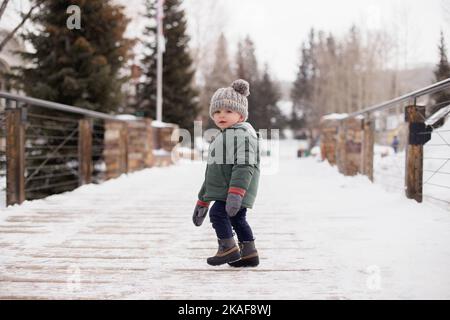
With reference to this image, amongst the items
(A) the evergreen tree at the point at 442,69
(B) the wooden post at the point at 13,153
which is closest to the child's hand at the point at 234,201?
(B) the wooden post at the point at 13,153

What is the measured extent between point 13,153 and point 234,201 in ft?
11.4

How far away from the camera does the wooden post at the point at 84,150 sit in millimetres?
6930

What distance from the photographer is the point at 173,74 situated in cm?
2255

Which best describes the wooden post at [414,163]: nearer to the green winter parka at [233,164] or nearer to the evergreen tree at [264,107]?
the green winter parka at [233,164]

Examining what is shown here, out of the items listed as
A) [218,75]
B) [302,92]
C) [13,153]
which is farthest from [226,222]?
[302,92]

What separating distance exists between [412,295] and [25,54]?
1064 centimetres

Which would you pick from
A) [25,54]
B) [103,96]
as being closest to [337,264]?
[103,96]

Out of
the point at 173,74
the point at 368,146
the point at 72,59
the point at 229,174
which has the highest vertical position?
the point at 173,74

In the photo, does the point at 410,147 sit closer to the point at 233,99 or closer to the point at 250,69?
the point at 233,99

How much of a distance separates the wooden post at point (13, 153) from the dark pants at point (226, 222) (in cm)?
318

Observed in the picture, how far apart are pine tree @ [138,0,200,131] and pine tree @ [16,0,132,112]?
38.1 feet

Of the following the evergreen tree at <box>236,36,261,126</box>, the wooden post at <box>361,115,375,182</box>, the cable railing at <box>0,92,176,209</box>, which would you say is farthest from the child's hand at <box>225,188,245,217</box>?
the evergreen tree at <box>236,36,261,126</box>

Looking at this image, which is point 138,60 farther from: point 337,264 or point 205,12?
point 337,264

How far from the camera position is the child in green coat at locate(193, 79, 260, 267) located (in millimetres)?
2596
